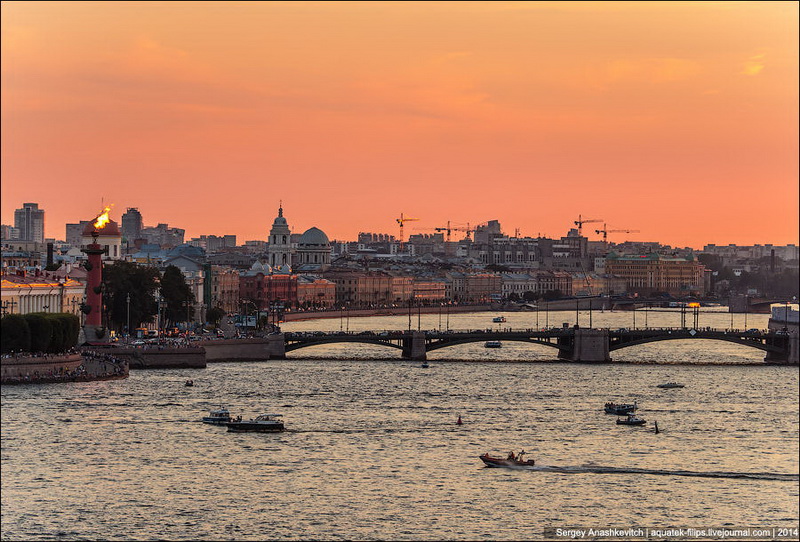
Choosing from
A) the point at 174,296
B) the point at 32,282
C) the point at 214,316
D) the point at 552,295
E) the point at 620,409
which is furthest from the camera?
the point at 552,295

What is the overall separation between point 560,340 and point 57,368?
51.9ft

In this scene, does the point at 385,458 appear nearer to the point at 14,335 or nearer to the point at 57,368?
the point at 57,368

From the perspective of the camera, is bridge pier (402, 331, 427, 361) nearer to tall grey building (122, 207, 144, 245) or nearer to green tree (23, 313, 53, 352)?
green tree (23, 313, 53, 352)

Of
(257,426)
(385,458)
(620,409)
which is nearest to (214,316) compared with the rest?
(620,409)

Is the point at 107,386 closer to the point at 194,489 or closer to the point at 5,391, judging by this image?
the point at 5,391

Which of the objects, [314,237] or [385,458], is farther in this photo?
[314,237]

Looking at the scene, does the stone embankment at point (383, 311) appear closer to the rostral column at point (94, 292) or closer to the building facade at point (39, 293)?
the building facade at point (39, 293)

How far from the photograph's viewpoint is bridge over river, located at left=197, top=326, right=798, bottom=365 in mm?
41594

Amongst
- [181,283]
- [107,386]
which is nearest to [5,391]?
[107,386]

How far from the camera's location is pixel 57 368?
32.0 meters

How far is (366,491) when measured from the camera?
21.8m

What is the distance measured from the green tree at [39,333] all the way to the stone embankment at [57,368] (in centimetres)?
30

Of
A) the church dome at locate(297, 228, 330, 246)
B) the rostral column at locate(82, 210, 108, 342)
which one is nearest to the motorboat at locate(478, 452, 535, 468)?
the rostral column at locate(82, 210, 108, 342)

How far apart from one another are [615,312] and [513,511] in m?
69.2
